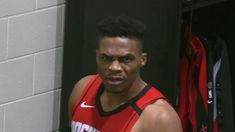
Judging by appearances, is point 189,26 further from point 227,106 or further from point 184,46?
point 227,106

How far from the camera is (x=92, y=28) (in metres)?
3.23

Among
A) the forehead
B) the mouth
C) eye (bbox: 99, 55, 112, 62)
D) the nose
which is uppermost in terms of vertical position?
the forehead

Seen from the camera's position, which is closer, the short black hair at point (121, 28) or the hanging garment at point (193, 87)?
the short black hair at point (121, 28)

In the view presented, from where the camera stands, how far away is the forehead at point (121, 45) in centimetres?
250

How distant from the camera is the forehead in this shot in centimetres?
250

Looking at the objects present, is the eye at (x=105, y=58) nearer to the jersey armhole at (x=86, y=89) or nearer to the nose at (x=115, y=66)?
the nose at (x=115, y=66)

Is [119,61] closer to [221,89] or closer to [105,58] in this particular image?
[105,58]

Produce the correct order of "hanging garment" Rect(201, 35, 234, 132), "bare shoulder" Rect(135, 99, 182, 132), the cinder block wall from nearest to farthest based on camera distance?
"bare shoulder" Rect(135, 99, 182, 132), the cinder block wall, "hanging garment" Rect(201, 35, 234, 132)

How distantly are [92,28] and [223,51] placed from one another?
0.62 metres

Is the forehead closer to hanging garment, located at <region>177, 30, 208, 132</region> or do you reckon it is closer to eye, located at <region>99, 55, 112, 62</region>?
eye, located at <region>99, 55, 112, 62</region>

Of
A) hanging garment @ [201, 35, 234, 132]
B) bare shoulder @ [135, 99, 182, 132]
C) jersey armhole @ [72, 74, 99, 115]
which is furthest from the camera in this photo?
hanging garment @ [201, 35, 234, 132]

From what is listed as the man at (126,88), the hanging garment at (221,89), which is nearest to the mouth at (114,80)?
the man at (126,88)

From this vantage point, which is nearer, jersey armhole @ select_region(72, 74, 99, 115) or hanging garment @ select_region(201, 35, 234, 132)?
jersey armhole @ select_region(72, 74, 99, 115)

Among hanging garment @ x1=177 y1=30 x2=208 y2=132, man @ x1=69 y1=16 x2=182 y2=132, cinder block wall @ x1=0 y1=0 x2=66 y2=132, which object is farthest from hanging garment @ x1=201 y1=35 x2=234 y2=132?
man @ x1=69 y1=16 x2=182 y2=132
